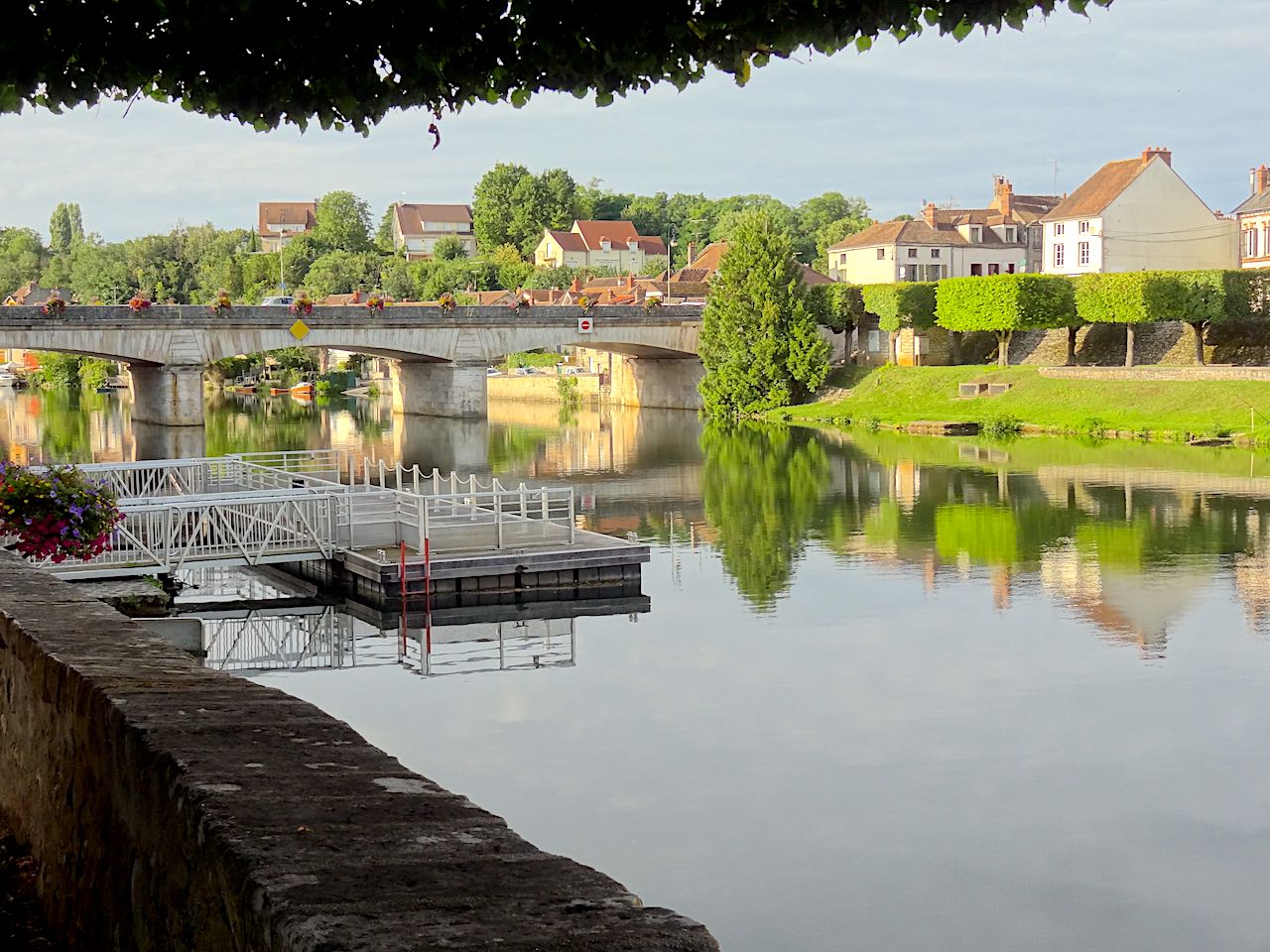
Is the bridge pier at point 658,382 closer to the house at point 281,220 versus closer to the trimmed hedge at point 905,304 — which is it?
the trimmed hedge at point 905,304

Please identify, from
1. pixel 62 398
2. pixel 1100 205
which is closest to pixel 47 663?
pixel 1100 205

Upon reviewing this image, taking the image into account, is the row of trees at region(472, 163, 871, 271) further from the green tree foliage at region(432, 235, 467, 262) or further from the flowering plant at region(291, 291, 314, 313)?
the flowering plant at region(291, 291, 314, 313)

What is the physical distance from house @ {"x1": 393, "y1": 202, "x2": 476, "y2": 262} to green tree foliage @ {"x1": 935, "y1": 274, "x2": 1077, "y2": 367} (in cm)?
11554

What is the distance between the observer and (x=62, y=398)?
97000 mm

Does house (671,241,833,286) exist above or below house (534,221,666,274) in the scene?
below

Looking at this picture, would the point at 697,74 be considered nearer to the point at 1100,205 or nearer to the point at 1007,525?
the point at 1007,525

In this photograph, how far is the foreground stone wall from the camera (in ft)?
9.81

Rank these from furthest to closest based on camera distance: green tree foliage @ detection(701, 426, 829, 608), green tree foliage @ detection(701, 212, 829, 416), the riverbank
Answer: green tree foliage @ detection(701, 212, 829, 416), the riverbank, green tree foliage @ detection(701, 426, 829, 608)

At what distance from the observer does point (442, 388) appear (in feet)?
234

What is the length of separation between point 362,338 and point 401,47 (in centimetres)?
5862

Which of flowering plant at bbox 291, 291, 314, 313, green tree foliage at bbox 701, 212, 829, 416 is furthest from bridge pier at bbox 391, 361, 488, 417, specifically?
green tree foliage at bbox 701, 212, 829, 416

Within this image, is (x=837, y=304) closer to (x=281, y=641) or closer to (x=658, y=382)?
(x=658, y=382)

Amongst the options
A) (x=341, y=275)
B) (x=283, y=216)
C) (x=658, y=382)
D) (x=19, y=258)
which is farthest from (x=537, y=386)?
(x=283, y=216)

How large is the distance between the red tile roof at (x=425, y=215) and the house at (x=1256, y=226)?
11255 centimetres
